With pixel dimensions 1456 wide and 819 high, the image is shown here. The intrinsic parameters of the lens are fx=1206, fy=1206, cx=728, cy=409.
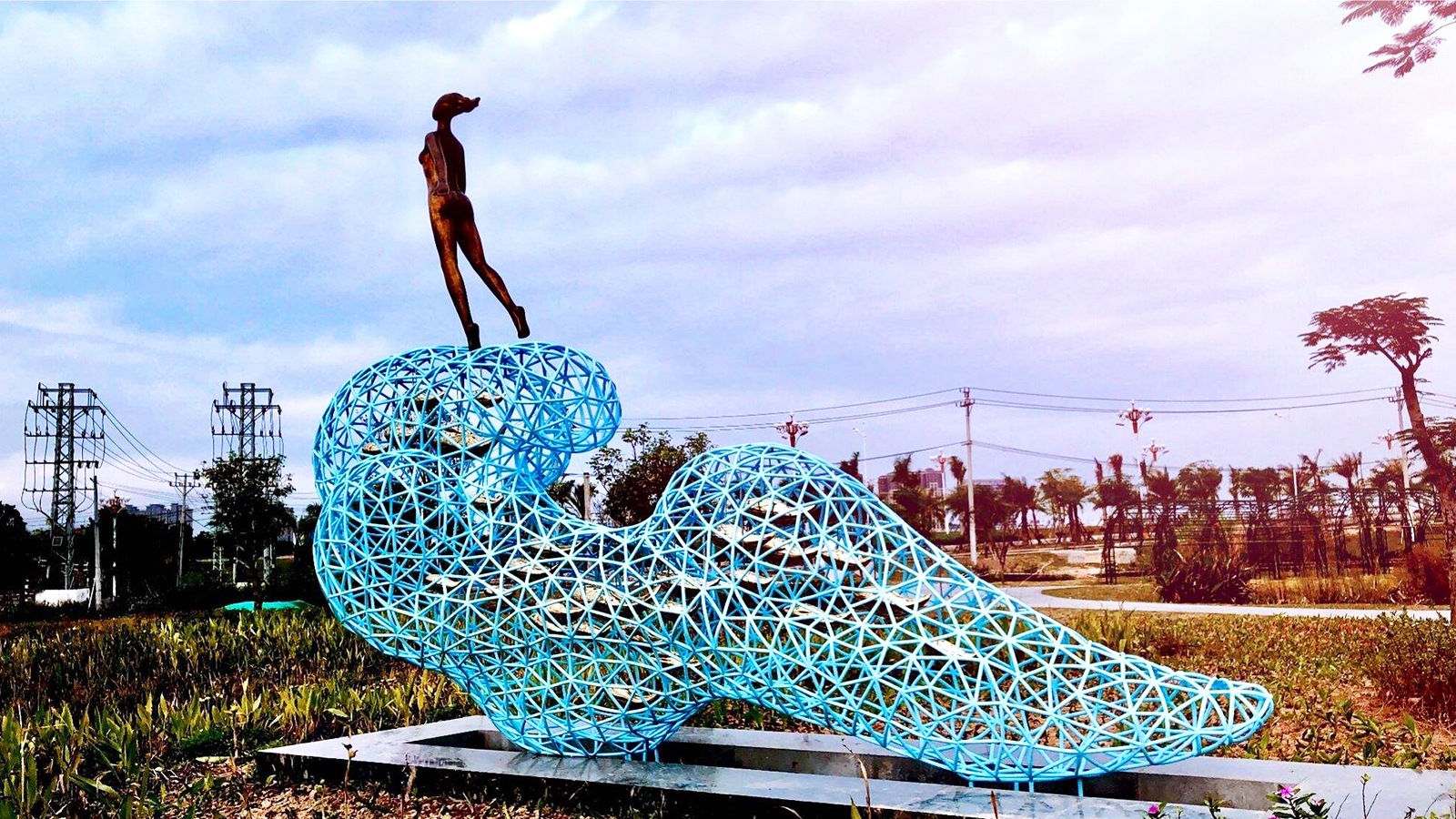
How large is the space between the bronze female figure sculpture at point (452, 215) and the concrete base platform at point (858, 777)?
232 centimetres

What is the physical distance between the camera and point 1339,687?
9156 millimetres

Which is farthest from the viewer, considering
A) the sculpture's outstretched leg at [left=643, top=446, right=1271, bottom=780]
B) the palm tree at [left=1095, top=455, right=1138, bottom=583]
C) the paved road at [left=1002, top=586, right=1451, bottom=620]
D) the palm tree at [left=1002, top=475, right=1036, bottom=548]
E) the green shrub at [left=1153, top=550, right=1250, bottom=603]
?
the palm tree at [left=1002, top=475, right=1036, bottom=548]

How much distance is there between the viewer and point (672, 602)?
18.5ft

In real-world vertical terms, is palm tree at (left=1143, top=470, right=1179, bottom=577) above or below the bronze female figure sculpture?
below

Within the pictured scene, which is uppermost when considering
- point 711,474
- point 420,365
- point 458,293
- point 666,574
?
point 458,293

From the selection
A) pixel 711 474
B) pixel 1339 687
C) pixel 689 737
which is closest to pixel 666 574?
pixel 711 474

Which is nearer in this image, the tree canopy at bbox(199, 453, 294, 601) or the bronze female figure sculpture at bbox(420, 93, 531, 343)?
the bronze female figure sculpture at bbox(420, 93, 531, 343)

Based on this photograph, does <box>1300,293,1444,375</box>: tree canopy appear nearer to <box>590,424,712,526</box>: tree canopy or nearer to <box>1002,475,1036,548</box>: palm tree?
<box>590,424,712,526</box>: tree canopy

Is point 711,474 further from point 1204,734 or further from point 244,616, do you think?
point 244,616

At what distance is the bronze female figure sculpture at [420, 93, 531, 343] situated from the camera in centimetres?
681

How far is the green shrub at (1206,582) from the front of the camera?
62.7 ft

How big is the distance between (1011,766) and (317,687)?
567 cm

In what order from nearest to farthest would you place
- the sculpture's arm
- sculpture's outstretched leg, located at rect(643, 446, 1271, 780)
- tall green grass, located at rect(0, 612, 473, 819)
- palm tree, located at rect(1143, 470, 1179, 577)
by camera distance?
sculpture's outstretched leg, located at rect(643, 446, 1271, 780)
tall green grass, located at rect(0, 612, 473, 819)
the sculpture's arm
palm tree, located at rect(1143, 470, 1179, 577)

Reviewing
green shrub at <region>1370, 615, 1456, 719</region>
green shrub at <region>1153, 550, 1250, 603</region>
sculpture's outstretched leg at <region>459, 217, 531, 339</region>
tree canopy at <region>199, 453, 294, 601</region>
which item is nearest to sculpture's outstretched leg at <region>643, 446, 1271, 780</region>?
sculpture's outstretched leg at <region>459, 217, 531, 339</region>
